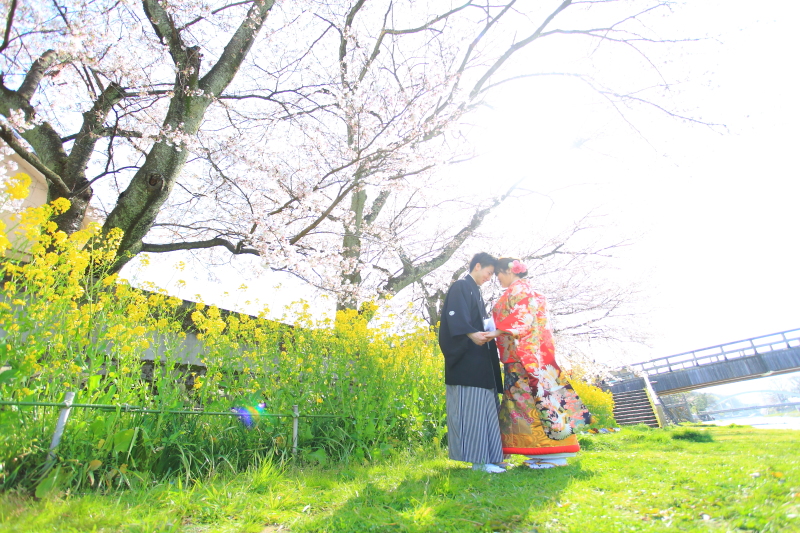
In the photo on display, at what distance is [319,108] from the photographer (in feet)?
20.7

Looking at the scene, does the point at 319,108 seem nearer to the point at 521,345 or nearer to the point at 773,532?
the point at 521,345

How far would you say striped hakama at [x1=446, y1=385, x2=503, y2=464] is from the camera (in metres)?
2.75

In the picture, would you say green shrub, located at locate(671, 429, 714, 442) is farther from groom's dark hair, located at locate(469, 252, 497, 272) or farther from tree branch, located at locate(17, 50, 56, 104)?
tree branch, located at locate(17, 50, 56, 104)

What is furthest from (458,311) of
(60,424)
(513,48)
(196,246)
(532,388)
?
(513,48)

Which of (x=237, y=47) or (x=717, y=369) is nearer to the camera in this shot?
(x=237, y=47)

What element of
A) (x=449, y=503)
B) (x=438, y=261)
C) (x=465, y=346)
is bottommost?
(x=449, y=503)

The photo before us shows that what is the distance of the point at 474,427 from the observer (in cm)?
278

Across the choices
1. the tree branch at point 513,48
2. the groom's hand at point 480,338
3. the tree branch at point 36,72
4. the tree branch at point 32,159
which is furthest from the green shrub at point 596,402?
the tree branch at point 36,72

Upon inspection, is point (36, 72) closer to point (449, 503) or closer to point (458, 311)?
point (458, 311)

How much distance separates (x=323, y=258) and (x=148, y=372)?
3.06 m

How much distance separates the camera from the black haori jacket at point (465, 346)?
2896 mm

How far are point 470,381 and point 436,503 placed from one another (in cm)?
111

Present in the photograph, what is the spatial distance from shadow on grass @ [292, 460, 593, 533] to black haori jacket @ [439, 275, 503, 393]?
2.01 ft

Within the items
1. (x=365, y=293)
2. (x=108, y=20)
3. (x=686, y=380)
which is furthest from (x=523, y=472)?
(x=686, y=380)
